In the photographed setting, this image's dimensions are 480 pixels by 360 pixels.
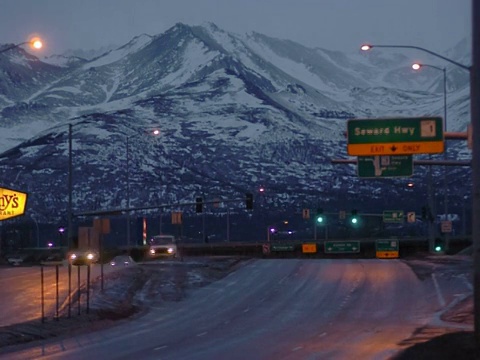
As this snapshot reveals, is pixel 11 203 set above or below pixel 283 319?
above

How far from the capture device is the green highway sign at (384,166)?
32.1 meters

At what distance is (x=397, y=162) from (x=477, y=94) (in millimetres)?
14607

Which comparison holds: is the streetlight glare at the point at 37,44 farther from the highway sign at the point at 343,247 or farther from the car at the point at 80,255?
the highway sign at the point at 343,247

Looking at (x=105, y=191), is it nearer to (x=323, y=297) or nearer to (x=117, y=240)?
(x=117, y=240)

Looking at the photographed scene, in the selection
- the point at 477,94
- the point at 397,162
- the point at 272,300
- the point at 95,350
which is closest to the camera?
the point at 477,94

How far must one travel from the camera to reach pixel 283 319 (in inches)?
1368

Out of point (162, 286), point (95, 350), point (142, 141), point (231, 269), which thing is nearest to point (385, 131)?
point (95, 350)

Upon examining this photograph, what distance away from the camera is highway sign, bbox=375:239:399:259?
267 ft

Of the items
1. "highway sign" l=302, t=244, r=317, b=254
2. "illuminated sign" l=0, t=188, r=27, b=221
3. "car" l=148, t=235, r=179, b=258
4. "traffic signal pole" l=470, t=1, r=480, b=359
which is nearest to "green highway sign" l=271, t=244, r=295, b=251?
"highway sign" l=302, t=244, r=317, b=254

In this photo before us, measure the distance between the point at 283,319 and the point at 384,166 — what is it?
22.3 feet

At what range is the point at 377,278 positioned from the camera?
177ft

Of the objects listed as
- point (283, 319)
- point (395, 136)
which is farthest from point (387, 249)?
point (395, 136)

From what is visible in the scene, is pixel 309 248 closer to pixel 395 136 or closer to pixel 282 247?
pixel 282 247

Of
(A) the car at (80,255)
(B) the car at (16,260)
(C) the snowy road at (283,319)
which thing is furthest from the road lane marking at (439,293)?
(B) the car at (16,260)
